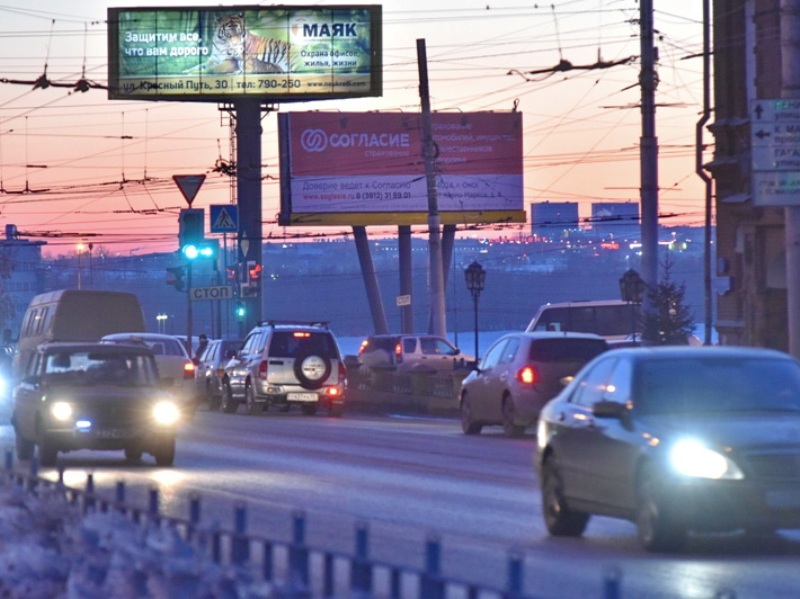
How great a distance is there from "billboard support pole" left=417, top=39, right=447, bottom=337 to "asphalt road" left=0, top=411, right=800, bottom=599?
14.0 m

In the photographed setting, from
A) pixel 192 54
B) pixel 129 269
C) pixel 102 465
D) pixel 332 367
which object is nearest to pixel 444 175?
pixel 192 54

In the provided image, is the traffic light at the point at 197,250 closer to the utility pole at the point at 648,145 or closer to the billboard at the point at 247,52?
the utility pole at the point at 648,145

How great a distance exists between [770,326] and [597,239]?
97.3 m

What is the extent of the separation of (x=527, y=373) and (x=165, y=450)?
7.22m

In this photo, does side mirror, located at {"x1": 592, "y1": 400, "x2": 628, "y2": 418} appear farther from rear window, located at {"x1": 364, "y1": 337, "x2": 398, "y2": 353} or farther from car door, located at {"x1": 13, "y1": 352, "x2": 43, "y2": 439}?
rear window, located at {"x1": 364, "y1": 337, "x2": 398, "y2": 353}

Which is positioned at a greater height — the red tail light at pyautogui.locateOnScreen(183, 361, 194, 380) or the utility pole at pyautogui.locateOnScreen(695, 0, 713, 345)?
the utility pole at pyautogui.locateOnScreen(695, 0, 713, 345)

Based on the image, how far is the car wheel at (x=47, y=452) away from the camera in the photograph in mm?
21656

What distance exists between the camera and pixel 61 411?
21.7 m

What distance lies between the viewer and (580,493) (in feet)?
43.1

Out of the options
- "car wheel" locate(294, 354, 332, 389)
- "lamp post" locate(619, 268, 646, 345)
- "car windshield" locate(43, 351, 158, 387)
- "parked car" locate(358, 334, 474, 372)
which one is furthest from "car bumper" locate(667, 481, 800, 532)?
"parked car" locate(358, 334, 474, 372)

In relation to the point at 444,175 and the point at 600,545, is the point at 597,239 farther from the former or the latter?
the point at 600,545

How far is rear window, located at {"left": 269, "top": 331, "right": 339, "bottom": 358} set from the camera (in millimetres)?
38594

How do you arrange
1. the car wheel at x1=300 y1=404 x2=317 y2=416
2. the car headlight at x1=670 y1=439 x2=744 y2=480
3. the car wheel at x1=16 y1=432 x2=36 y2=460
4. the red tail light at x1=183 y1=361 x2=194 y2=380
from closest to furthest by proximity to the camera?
the car headlight at x1=670 y1=439 x2=744 y2=480 → the car wheel at x1=16 y1=432 x2=36 y2=460 → the red tail light at x1=183 y1=361 x2=194 y2=380 → the car wheel at x1=300 y1=404 x2=317 y2=416

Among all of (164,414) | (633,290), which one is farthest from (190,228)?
(164,414)
